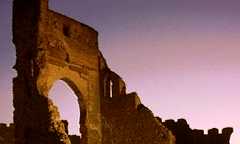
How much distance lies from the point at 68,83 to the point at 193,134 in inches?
410

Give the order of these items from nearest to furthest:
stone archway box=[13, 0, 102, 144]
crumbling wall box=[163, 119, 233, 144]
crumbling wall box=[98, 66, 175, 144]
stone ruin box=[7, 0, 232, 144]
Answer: stone archway box=[13, 0, 102, 144]
stone ruin box=[7, 0, 232, 144]
crumbling wall box=[98, 66, 175, 144]
crumbling wall box=[163, 119, 233, 144]

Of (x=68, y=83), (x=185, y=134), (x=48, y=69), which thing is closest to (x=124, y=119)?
(x=68, y=83)

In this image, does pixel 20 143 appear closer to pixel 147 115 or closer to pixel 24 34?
pixel 24 34

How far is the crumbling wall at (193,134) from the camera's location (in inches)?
1095

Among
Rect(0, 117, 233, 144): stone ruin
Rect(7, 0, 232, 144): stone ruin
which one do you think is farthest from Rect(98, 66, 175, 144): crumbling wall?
Rect(0, 117, 233, 144): stone ruin

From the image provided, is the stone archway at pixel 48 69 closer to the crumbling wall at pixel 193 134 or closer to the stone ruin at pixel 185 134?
the stone ruin at pixel 185 134

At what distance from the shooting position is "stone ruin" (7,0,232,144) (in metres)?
17.6

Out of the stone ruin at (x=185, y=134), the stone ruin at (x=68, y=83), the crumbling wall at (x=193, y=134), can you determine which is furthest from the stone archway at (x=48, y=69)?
the crumbling wall at (x=193, y=134)

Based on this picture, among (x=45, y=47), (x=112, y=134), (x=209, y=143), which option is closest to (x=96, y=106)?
(x=112, y=134)

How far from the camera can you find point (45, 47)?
61.4ft

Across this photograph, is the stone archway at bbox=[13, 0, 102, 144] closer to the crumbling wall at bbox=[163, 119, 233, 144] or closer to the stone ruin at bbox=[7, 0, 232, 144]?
the stone ruin at bbox=[7, 0, 232, 144]

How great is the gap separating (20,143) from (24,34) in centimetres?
360

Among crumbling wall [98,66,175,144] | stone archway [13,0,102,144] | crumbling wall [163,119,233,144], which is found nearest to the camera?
stone archway [13,0,102,144]

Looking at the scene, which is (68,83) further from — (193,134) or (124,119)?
(193,134)
